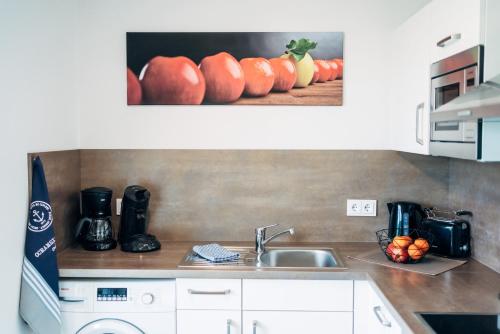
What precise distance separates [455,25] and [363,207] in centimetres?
124

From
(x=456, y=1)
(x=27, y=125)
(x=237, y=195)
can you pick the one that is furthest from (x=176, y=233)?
(x=456, y=1)

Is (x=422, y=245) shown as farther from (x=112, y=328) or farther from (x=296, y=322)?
(x=112, y=328)

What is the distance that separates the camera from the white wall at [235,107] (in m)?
2.94

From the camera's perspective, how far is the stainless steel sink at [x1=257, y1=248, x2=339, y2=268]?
2.78 m

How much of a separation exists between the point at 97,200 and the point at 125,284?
0.54 m

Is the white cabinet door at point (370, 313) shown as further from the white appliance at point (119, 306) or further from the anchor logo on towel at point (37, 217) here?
the anchor logo on towel at point (37, 217)

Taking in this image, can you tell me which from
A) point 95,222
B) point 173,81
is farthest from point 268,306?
point 173,81

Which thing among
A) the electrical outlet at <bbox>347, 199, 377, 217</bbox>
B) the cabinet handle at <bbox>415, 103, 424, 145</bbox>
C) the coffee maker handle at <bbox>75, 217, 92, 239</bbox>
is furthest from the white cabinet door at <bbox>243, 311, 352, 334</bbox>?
the coffee maker handle at <bbox>75, 217, 92, 239</bbox>

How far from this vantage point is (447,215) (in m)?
2.90

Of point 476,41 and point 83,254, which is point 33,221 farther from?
point 476,41

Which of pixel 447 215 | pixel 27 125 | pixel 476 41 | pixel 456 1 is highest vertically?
pixel 456 1

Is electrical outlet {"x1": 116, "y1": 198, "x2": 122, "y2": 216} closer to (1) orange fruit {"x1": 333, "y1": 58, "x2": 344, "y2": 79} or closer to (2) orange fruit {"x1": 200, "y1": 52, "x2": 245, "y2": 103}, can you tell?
(2) orange fruit {"x1": 200, "y1": 52, "x2": 245, "y2": 103}

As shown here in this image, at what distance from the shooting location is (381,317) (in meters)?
2.01

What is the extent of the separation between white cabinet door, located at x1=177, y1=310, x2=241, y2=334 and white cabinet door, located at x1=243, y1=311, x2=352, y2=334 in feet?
0.17
